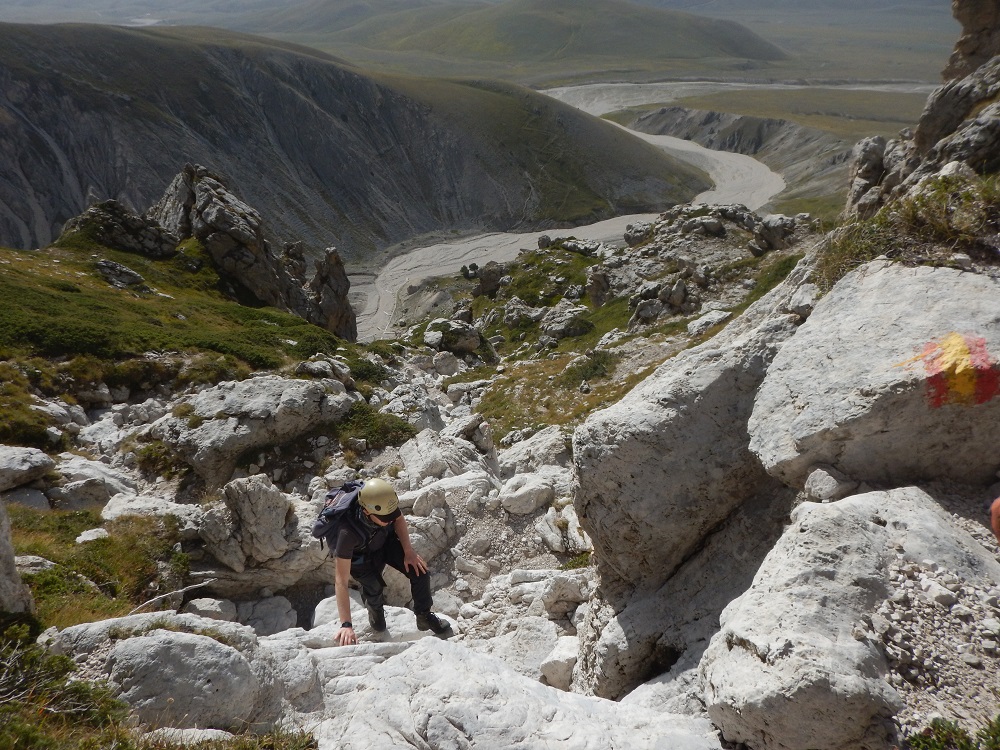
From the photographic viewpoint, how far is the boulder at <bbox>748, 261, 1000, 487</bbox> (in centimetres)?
550

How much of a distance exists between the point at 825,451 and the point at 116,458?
20.6 metres

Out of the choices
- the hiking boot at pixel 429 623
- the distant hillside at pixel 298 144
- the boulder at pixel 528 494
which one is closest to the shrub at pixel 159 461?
the boulder at pixel 528 494

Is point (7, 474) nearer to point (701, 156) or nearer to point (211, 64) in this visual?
point (211, 64)

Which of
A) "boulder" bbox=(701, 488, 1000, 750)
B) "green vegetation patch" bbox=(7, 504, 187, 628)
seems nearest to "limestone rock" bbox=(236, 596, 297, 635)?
"green vegetation patch" bbox=(7, 504, 187, 628)

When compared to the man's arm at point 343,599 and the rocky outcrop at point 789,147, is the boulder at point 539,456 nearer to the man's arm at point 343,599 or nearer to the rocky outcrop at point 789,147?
the man's arm at point 343,599

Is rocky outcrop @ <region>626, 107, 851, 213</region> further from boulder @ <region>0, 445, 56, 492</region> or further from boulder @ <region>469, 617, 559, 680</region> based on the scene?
boulder @ <region>0, 445, 56, 492</region>

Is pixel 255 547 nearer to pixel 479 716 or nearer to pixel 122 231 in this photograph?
pixel 479 716

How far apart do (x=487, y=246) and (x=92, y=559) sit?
399 feet

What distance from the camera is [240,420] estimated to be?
1894cm

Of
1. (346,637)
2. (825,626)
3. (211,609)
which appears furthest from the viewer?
(211,609)

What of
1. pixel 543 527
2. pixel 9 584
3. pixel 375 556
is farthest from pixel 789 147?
pixel 9 584

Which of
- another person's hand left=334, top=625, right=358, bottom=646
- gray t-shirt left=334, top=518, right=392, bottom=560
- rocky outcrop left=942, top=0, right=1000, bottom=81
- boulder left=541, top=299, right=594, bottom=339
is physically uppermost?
rocky outcrop left=942, top=0, right=1000, bottom=81

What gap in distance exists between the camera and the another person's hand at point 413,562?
345 inches

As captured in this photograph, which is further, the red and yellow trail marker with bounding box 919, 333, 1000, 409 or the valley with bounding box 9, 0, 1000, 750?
the red and yellow trail marker with bounding box 919, 333, 1000, 409
